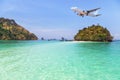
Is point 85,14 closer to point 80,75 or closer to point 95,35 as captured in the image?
point 80,75

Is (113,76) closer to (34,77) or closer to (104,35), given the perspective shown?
(34,77)

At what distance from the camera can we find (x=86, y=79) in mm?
11594

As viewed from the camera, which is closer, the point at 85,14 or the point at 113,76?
the point at 113,76

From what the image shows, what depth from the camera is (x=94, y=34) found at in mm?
124312

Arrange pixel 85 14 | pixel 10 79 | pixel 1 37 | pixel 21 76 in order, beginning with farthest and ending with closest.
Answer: pixel 1 37
pixel 85 14
pixel 21 76
pixel 10 79

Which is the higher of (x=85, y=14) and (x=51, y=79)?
(x=85, y=14)

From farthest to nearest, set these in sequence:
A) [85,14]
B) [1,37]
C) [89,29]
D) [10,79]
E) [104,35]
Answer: [1,37] < [89,29] < [104,35] < [85,14] < [10,79]

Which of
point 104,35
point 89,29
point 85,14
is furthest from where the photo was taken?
point 89,29

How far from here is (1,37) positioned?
19062 centimetres

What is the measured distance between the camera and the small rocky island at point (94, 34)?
384ft

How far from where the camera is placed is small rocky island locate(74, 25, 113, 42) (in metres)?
117

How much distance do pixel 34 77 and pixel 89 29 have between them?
123490 mm

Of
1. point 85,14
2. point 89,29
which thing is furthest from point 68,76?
point 89,29

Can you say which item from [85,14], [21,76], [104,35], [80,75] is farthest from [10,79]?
[104,35]
